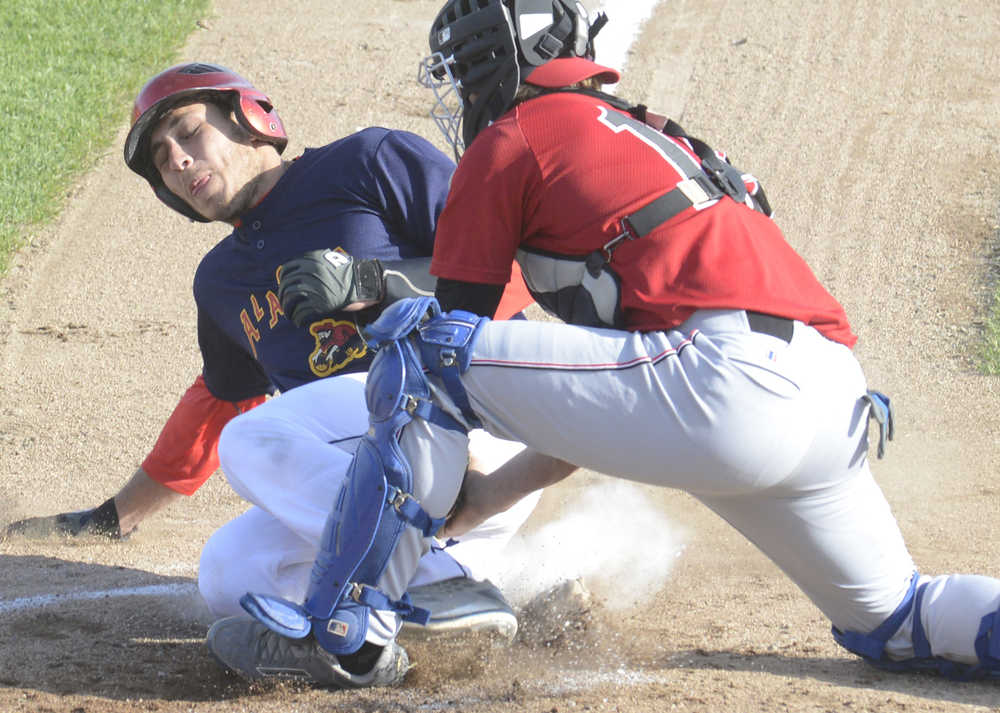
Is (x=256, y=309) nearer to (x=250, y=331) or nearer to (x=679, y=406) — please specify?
(x=250, y=331)

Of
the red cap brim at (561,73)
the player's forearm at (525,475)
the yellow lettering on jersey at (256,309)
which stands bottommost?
the player's forearm at (525,475)

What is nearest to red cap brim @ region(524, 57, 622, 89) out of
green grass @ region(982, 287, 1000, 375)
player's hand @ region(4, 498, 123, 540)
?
player's hand @ region(4, 498, 123, 540)

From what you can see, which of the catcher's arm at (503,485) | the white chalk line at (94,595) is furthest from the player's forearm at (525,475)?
the white chalk line at (94,595)

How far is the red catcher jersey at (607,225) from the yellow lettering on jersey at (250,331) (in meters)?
1.24

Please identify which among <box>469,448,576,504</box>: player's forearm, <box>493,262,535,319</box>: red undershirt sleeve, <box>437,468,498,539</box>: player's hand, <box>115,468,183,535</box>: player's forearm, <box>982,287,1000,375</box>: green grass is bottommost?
<box>115,468,183,535</box>: player's forearm

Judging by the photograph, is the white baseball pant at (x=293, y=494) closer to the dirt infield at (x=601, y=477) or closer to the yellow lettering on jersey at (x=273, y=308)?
the dirt infield at (x=601, y=477)

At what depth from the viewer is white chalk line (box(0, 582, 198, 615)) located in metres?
3.76

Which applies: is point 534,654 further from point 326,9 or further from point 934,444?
point 326,9

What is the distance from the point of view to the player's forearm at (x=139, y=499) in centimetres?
461

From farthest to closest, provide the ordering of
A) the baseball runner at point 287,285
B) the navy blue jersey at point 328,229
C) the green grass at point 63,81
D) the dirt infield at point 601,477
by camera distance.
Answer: the green grass at point 63,81, the navy blue jersey at point 328,229, the baseball runner at point 287,285, the dirt infield at point 601,477

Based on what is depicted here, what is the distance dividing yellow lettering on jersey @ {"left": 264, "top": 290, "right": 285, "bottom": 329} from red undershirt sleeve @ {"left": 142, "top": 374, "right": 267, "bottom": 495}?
75 cm

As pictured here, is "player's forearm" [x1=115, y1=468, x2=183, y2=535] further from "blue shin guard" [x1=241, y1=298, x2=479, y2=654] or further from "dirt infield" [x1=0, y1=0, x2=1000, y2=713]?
"blue shin guard" [x1=241, y1=298, x2=479, y2=654]

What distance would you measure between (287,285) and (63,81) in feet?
19.0

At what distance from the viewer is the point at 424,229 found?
376 cm
